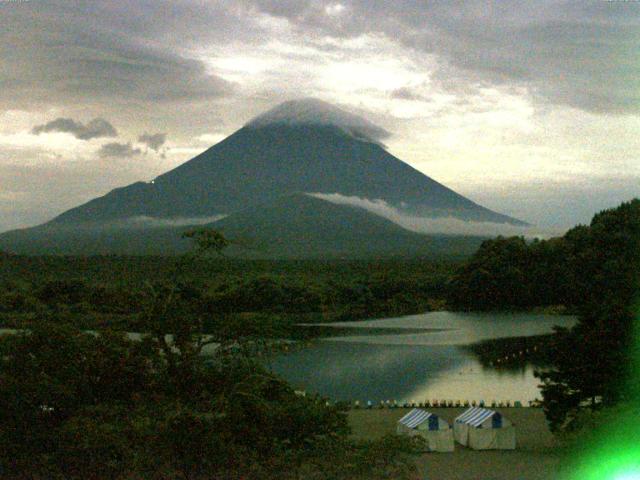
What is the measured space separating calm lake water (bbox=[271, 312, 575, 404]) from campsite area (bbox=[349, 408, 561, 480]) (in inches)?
57.8

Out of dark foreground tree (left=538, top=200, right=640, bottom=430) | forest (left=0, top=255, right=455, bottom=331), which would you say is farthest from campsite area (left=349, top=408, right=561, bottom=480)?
forest (left=0, top=255, right=455, bottom=331)

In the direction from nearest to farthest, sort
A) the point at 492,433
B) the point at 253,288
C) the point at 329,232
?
the point at 492,433
the point at 253,288
the point at 329,232

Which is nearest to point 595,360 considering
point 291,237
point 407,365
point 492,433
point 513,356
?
point 492,433

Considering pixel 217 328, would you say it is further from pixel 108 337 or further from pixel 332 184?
pixel 332 184

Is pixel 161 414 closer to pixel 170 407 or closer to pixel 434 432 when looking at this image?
pixel 170 407

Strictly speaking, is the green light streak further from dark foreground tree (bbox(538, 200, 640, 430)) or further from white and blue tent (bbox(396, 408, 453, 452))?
white and blue tent (bbox(396, 408, 453, 452))

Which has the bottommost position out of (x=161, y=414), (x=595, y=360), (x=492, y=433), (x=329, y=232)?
(x=492, y=433)

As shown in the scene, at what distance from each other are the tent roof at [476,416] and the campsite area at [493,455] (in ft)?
1.21

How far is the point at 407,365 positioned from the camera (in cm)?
2375

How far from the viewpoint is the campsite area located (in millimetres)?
10664

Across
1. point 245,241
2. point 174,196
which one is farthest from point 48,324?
point 174,196

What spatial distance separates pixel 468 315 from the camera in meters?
40.0

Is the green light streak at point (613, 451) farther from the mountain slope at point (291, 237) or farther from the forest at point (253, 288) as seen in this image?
the mountain slope at point (291, 237)

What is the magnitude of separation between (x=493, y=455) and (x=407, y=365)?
11388 millimetres
